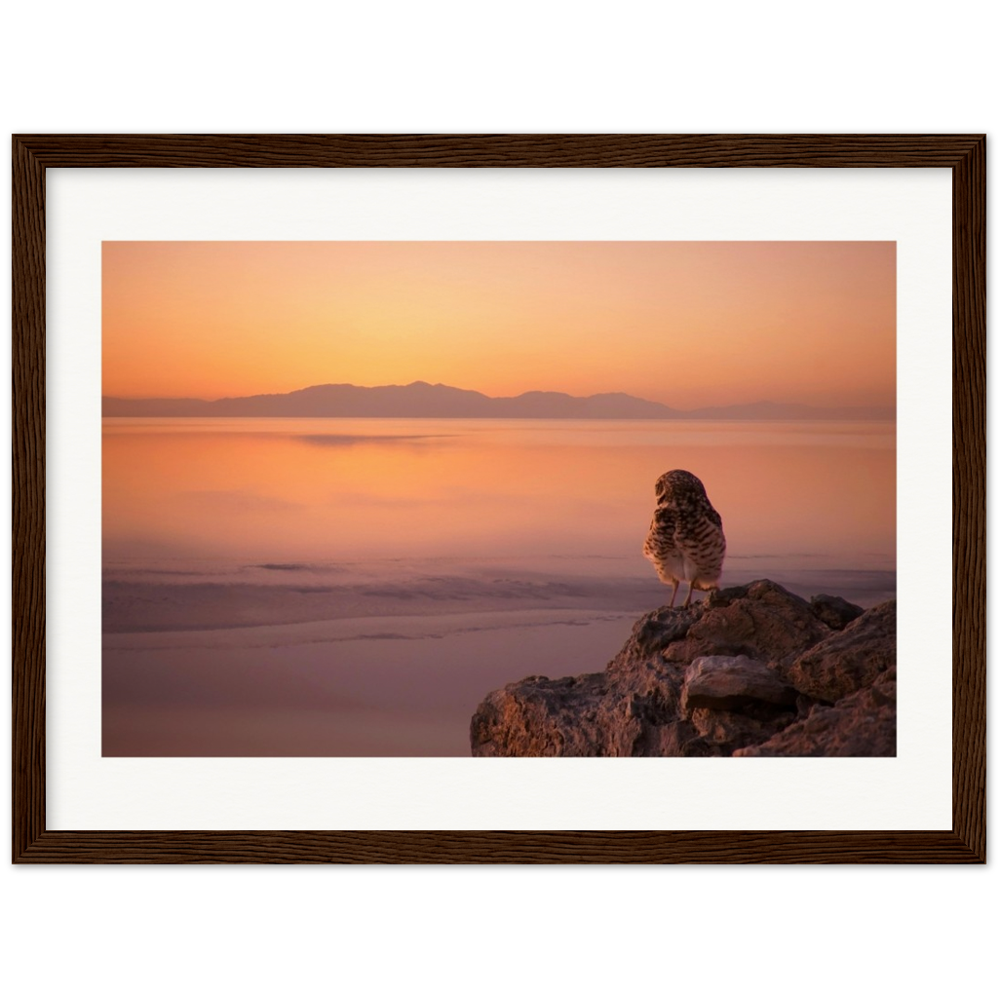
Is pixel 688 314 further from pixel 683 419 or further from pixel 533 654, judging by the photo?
pixel 533 654

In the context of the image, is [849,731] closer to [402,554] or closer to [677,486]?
[677,486]

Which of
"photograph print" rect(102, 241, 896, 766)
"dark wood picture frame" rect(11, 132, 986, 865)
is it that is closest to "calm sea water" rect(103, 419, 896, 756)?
"photograph print" rect(102, 241, 896, 766)

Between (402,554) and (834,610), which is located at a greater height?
(402,554)

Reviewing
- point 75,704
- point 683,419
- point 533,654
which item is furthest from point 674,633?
point 75,704

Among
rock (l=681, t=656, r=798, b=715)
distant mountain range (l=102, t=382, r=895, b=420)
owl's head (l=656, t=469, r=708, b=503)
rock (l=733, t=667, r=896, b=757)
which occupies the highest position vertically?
distant mountain range (l=102, t=382, r=895, b=420)

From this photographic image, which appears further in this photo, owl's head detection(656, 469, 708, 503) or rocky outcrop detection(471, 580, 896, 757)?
owl's head detection(656, 469, 708, 503)

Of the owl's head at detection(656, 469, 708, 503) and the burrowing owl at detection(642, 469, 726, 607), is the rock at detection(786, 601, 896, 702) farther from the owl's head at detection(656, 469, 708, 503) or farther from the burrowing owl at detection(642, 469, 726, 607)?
the owl's head at detection(656, 469, 708, 503)

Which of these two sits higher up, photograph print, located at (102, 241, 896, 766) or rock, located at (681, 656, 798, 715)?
photograph print, located at (102, 241, 896, 766)

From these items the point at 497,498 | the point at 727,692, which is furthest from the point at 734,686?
the point at 497,498
